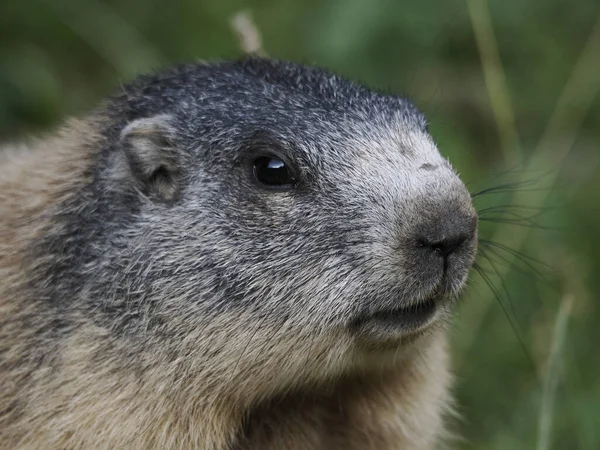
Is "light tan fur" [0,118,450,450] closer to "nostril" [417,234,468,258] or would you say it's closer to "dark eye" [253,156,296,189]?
"nostril" [417,234,468,258]

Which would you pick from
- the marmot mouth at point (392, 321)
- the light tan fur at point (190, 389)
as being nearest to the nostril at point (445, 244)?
the marmot mouth at point (392, 321)

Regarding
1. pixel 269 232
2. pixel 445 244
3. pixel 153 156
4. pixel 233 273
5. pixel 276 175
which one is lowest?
pixel 445 244

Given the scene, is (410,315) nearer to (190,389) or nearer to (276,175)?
(276,175)

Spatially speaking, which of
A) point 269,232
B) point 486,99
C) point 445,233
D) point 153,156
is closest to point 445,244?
point 445,233

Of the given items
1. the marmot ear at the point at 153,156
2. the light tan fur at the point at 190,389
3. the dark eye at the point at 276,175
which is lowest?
the light tan fur at the point at 190,389

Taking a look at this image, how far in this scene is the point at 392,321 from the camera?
3652mm

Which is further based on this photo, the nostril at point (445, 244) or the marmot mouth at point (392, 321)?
the marmot mouth at point (392, 321)

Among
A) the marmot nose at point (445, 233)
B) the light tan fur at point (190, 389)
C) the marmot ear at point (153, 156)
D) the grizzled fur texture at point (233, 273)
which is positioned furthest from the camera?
the marmot ear at point (153, 156)

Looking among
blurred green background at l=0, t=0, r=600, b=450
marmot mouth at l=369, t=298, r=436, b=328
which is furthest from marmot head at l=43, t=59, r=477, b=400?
blurred green background at l=0, t=0, r=600, b=450

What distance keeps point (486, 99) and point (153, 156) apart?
5.01 metres

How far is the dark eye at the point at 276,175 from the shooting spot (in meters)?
3.82

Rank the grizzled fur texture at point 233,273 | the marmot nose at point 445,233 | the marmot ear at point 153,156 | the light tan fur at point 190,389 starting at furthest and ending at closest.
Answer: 1. the marmot ear at point 153,156
2. the light tan fur at point 190,389
3. the grizzled fur texture at point 233,273
4. the marmot nose at point 445,233

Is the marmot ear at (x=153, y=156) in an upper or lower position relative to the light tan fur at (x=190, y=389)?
upper

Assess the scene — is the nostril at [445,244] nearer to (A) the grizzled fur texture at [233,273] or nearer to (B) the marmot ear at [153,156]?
(A) the grizzled fur texture at [233,273]
